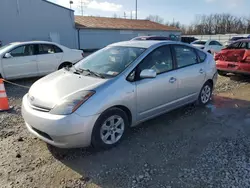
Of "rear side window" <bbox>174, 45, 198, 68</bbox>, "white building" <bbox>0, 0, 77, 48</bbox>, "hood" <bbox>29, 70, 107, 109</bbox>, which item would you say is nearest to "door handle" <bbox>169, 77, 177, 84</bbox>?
"rear side window" <bbox>174, 45, 198, 68</bbox>

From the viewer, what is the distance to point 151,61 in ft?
13.4

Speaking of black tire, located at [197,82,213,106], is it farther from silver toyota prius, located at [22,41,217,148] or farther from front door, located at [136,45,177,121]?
front door, located at [136,45,177,121]

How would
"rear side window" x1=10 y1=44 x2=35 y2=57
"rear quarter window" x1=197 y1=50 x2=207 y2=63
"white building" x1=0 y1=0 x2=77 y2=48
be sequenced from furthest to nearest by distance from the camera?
"white building" x1=0 y1=0 x2=77 y2=48
"rear side window" x1=10 y1=44 x2=35 y2=57
"rear quarter window" x1=197 y1=50 x2=207 y2=63

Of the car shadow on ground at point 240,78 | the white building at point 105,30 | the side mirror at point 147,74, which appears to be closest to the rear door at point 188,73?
the side mirror at point 147,74

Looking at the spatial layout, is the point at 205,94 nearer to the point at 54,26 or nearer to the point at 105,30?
the point at 54,26

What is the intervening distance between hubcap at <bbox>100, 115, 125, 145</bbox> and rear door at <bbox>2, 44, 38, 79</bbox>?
5.72 m

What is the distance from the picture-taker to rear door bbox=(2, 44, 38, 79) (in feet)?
25.4

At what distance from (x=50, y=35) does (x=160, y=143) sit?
825 inches

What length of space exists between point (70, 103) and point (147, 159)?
52.8 inches

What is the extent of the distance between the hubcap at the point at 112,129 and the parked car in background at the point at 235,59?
19.7ft

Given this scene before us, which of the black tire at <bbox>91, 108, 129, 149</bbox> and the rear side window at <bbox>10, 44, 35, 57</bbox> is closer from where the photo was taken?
the black tire at <bbox>91, 108, 129, 149</bbox>

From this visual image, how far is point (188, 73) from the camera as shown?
4727 millimetres

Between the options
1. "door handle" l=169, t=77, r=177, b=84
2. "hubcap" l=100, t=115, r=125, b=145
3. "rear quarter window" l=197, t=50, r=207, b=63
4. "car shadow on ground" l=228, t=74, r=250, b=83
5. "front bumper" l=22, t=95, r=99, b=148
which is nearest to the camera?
"front bumper" l=22, t=95, r=99, b=148

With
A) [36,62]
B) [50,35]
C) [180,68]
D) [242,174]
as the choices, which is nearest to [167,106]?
[180,68]
